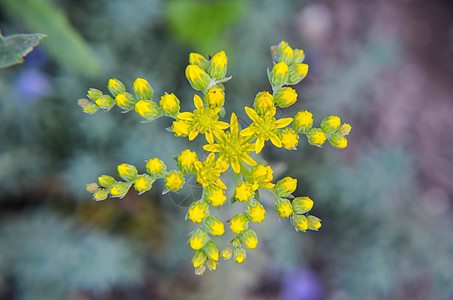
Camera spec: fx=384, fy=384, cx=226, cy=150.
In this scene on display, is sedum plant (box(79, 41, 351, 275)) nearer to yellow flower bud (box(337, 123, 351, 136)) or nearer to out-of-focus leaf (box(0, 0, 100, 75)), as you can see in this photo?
yellow flower bud (box(337, 123, 351, 136))

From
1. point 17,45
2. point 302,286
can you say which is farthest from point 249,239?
point 302,286

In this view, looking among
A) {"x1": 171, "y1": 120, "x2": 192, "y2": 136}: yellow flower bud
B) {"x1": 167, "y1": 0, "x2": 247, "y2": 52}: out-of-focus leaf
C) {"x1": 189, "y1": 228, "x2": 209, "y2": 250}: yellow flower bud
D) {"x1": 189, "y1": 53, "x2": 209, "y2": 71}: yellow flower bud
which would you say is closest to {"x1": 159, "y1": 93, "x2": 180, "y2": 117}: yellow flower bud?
{"x1": 171, "y1": 120, "x2": 192, "y2": 136}: yellow flower bud

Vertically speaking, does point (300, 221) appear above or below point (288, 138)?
below

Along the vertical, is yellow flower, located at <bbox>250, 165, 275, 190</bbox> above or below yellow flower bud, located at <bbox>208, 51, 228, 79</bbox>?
below

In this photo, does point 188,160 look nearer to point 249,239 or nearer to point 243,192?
point 243,192

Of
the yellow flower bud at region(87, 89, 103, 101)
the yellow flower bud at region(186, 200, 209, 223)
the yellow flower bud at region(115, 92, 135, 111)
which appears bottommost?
the yellow flower bud at region(186, 200, 209, 223)

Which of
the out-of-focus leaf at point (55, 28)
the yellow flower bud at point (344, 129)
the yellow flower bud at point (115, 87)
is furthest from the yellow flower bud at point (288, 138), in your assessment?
the out-of-focus leaf at point (55, 28)

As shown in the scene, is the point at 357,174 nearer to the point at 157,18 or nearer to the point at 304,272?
the point at 304,272
